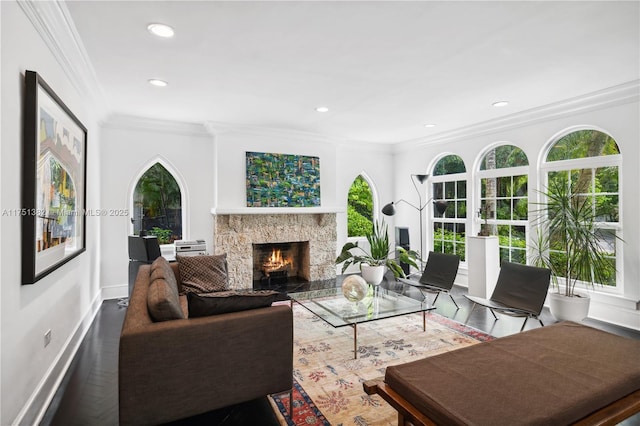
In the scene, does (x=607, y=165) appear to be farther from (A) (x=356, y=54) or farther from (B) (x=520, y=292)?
(A) (x=356, y=54)

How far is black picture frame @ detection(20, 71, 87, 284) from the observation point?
2.02 m

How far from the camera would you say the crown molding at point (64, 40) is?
2113 millimetres

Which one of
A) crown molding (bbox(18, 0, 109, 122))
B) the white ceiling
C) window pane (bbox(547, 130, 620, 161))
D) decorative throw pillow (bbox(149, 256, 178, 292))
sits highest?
the white ceiling

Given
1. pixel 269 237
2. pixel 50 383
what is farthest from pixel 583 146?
pixel 50 383

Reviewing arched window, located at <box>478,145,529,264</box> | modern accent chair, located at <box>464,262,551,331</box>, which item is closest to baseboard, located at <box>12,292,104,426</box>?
modern accent chair, located at <box>464,262,551,331</box>

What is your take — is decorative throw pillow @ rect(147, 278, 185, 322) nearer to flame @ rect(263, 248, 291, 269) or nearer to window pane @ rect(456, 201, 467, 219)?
flame @ rect(263, 248, 291, 269)

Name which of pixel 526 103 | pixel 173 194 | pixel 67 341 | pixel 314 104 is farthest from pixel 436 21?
pixel 173 194

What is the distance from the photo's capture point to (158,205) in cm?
538

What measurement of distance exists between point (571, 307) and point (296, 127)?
4.34m

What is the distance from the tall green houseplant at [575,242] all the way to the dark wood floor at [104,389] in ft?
1.96

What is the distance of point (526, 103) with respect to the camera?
433 centimetres

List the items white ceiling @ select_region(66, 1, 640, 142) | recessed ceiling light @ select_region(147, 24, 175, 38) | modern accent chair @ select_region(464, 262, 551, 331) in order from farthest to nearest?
modern accent chair @ select_region(464, 262, 551, 331) < recessed ceiling light @ select_region(147, 24, 175, 38) < white ceiling @ select_region(66, 1, 640, 142)

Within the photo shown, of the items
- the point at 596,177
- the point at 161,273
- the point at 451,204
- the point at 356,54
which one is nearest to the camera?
the point at 161,273

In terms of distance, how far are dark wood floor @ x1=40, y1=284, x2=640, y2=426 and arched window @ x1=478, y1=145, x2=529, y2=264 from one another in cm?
134
